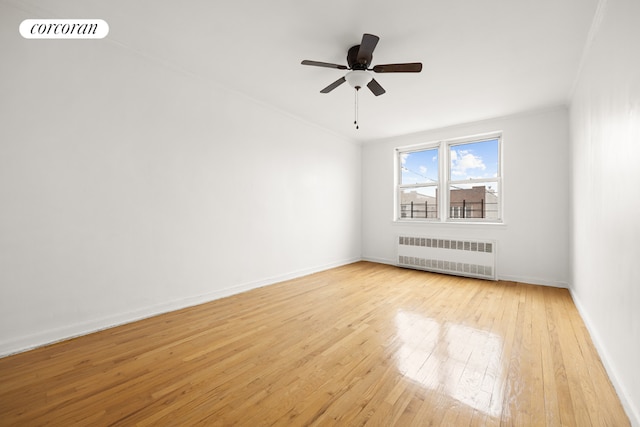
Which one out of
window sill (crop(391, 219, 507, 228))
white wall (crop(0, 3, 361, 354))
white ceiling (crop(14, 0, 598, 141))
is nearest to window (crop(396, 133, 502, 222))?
window sill (crop(391, 219, 507, 228))

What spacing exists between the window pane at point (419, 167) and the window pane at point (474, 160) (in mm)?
321

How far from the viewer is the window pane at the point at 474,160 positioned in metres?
4.70

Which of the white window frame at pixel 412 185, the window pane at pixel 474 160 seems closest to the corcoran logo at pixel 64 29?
the white window frame at pixel 412 185

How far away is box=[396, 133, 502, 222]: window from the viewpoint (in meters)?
4.70

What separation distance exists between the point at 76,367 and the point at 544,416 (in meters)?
3.03

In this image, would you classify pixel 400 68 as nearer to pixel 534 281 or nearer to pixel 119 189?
pixel 119 189

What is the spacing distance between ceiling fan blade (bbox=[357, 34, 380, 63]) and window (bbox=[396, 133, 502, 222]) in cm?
325

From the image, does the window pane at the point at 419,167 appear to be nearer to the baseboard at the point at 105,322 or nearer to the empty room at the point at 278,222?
the empty room at the point at 278,222

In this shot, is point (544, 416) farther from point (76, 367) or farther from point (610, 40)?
point (76, 367)

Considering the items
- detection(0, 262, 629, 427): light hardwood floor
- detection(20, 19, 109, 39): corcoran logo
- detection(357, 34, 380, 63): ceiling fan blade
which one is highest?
detection(20, 19, 109, 39): corcoran logo

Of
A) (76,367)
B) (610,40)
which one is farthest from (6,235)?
(610,40)

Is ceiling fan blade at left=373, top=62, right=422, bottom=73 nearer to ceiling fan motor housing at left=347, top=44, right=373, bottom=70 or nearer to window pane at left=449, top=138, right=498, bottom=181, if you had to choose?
ceiling fan motor housing at left=347, top=44, right=373, bottom=70

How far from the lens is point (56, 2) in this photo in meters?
2.08

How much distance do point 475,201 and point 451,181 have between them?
56 cm
